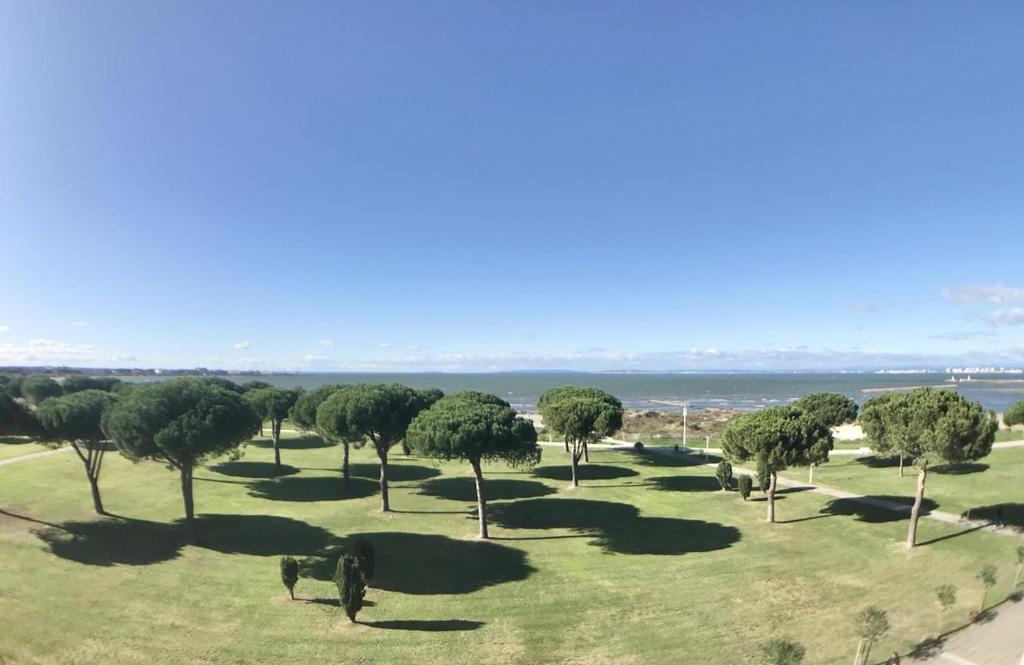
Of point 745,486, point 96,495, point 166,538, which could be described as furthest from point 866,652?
point 96,495

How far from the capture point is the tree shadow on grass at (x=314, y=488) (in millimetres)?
36562

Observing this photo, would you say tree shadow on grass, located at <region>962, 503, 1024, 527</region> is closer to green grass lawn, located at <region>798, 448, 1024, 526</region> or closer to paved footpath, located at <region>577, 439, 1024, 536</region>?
green grass lawn, located at <region>798, 448, 1024, 526</region>

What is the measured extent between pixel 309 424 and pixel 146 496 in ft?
42.0

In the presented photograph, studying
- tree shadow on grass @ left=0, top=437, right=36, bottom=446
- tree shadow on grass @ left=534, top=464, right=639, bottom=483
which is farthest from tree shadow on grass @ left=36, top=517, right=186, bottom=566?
tree shadow on grass @ left=0, top=437, right=36, bottom=446

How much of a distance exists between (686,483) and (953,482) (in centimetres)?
1902

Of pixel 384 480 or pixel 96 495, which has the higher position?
pixel 96 495

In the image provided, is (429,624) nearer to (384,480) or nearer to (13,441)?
(384,480)

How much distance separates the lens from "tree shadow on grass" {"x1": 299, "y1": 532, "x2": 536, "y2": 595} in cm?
2191

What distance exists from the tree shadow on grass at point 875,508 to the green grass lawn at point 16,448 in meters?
68.7

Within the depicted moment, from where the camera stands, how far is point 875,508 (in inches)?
1260

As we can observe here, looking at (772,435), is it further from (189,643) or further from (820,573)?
(189,643)

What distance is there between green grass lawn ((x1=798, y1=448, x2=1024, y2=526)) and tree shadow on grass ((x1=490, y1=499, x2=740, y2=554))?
15.4 metres

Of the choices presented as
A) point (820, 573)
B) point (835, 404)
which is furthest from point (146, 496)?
point (835, 404)

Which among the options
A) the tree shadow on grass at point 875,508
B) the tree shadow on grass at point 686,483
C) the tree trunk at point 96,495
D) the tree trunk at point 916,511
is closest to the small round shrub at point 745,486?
the tree shadow on grass at point 686,483
